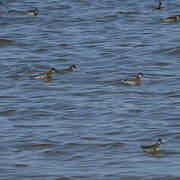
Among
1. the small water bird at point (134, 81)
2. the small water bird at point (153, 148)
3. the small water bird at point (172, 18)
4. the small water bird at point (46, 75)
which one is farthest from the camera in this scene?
the small water bird at point (172, 18)

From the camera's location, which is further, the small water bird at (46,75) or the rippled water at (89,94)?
the small water bird at (46,75)

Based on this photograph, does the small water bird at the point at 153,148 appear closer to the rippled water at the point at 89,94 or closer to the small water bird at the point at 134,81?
the rippled water at the point at 89,94

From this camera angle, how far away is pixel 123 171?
14.5 m

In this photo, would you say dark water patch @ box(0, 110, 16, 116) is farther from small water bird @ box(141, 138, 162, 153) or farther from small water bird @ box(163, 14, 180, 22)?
small water bird @ box(163, 14, 180, 22)

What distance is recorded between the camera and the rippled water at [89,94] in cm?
1513

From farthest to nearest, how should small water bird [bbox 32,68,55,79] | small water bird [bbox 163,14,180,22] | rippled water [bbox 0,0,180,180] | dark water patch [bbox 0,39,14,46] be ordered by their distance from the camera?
small water bird [bbox 163,14,180,22] < dark water patch [bbox 0,39,14,46] < small water bird [bbox 32,68,55,79] < rippled water [bbox 0,0,180,180]

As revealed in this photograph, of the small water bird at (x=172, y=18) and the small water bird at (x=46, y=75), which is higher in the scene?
the small water bird at (x=172, y=18)

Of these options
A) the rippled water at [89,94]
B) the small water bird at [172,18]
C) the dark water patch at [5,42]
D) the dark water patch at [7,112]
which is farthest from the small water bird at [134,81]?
the small water bird at [172,18]

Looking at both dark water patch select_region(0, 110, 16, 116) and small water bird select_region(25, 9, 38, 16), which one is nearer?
dark water patch select_region(0, 110, 16, 116)

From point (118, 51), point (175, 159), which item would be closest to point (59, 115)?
point (175, 159)

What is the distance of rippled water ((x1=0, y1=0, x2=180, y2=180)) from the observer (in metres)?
15.1

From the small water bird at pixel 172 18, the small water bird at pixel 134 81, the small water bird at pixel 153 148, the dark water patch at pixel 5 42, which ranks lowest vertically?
the small water bird at pixel 153 148

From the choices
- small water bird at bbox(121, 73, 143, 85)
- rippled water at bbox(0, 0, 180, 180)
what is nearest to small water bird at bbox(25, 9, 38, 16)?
rippled water at bbox(0, 0, 180, 180)

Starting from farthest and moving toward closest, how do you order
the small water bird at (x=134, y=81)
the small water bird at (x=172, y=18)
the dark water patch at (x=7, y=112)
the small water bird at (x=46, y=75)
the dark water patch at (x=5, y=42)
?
the small water bird at (x=172, y=18), the dark water patch at (x=5, y=42), the small water bird at (x=46, y=75), the small water bird at (x=134, y=81), the dark water patch at (x=7, y=112)
